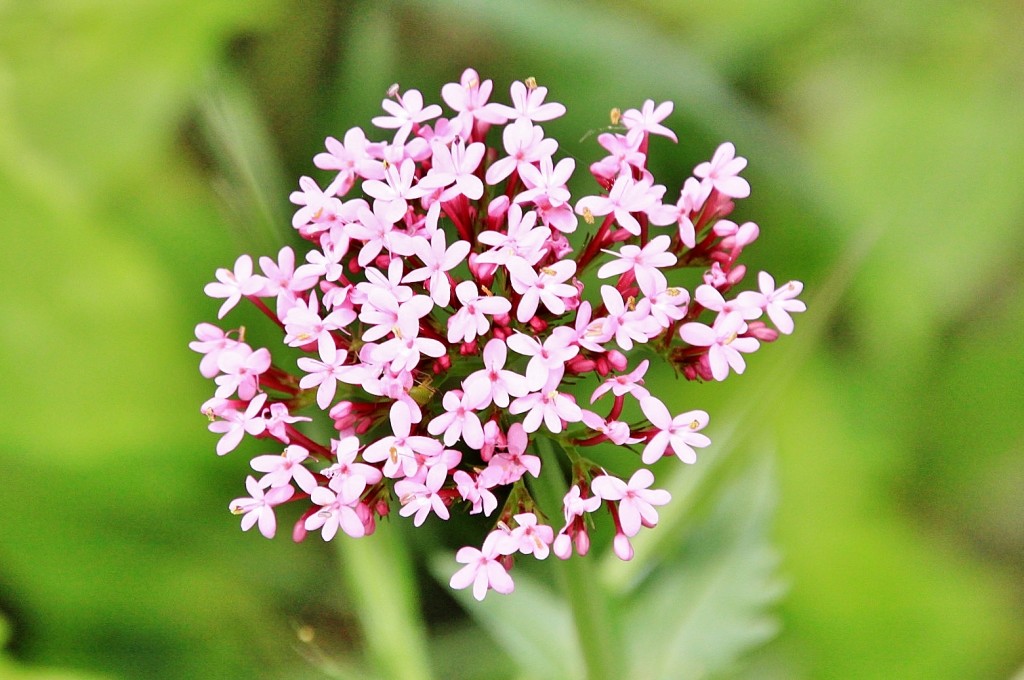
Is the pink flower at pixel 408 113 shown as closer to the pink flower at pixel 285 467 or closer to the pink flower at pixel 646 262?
the pink flower at pixel 646 262

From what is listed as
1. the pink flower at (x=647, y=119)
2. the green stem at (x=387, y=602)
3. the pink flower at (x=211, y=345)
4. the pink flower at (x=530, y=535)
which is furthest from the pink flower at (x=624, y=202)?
the green stem at (x=387, y=602)

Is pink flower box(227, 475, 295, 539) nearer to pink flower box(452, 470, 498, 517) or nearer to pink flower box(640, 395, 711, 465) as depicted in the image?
pink flower box(452, 470, 498, 517)

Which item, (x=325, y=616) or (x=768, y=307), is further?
(x=325, y=616)

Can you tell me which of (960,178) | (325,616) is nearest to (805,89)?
(960,178)

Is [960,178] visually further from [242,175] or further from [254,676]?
[254,676]

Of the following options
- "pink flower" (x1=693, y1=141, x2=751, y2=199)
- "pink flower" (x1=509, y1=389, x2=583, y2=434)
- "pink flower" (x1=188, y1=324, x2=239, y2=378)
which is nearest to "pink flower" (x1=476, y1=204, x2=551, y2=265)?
"pink flower" (x1=509, y1=389, x2=583, y2=434)

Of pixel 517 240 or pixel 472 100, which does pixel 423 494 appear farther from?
pixel 472 100
